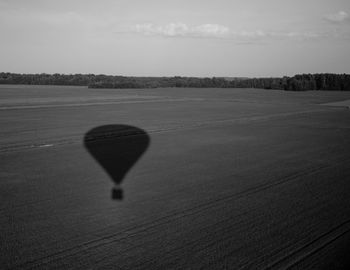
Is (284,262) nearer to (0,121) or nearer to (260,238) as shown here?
(260,238)

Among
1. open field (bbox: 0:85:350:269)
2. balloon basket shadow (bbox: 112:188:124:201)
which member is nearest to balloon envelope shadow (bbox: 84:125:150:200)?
balloon basket shadow (bbox: 112:188:124:201)

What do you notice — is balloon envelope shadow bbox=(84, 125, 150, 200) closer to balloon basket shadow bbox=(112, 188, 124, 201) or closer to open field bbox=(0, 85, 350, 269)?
balloon basket shadow bbox=(112, 188, 124, 201)

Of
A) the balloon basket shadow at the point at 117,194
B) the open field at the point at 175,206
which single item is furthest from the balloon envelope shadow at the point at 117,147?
the open field at the point at 175,206

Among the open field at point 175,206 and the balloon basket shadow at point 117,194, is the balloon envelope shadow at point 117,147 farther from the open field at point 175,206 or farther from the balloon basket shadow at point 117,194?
the open field at point 175,206

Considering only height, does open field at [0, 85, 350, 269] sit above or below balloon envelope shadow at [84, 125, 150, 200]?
Answer: below

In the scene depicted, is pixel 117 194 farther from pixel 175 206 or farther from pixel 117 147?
pixel 117 147

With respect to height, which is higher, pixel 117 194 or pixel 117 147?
pixel 117 147

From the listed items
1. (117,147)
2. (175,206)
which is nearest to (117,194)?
(175,206)
